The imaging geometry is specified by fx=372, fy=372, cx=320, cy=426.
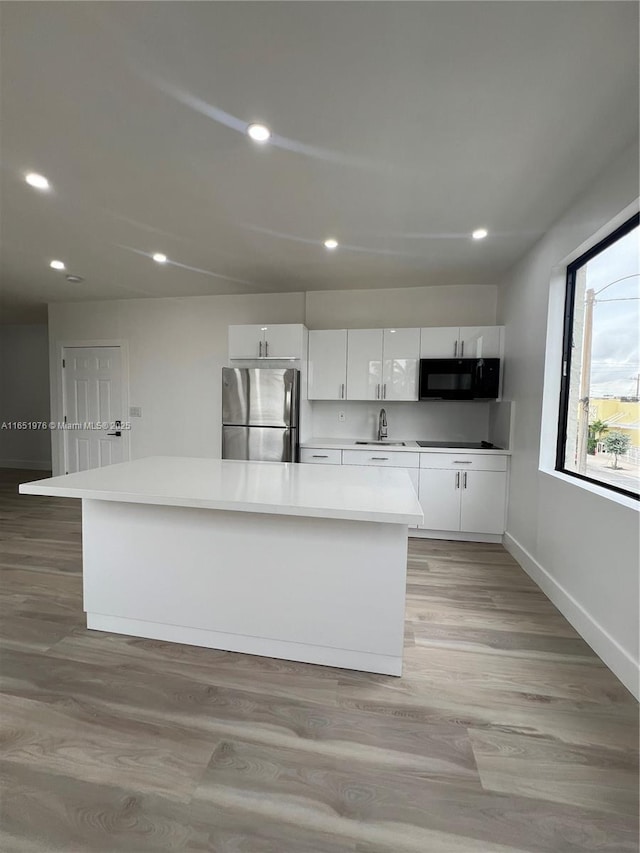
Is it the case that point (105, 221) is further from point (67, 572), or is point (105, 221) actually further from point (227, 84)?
point (67, 572)

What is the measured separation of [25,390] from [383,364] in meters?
6.61

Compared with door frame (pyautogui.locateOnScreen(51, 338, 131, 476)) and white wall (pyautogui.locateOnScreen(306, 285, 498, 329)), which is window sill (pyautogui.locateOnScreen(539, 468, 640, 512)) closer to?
white wall (pyautogui.locateOnScreen(306, 285, 498, 329))

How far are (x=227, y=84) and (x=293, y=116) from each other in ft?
1.01

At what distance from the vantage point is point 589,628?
201 centimetres

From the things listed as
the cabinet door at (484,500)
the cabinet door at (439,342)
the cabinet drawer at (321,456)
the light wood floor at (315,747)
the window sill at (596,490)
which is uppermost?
the cabinet door at (439,342)

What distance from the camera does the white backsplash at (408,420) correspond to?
4.17m

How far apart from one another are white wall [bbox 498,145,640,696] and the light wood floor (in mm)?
210

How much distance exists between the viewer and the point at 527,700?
1631mm

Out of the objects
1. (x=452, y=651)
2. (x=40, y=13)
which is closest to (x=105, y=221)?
(x=40, y=13)

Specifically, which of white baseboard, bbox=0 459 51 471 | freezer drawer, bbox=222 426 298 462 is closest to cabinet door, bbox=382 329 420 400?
freezer drawer, bbox=222 426 298 462

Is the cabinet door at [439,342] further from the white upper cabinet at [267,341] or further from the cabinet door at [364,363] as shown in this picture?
the white upper cabinet at [267,341]

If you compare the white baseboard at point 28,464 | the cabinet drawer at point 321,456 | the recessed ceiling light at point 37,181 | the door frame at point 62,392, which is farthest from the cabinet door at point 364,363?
the white baseboard at point 28,464

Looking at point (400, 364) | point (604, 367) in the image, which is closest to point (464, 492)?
point (400, 364)

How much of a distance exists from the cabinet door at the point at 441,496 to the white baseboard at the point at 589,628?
2.36ft
